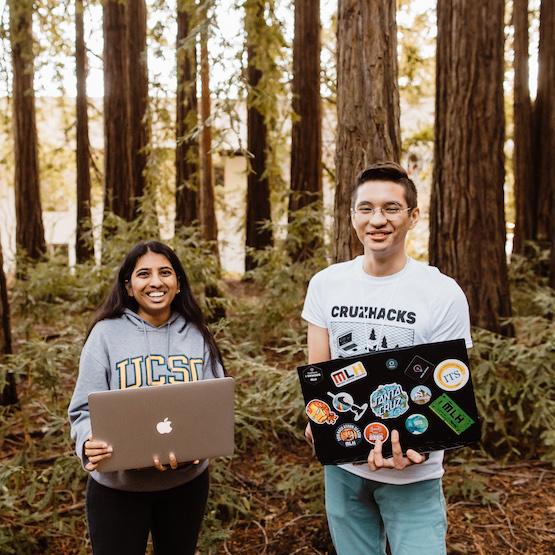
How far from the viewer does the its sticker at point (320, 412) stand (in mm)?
2482

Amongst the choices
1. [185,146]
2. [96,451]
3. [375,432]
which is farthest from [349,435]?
[185,146]

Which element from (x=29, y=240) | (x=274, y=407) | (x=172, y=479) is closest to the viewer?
(x=172, y=479)

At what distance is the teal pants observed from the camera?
2.52m

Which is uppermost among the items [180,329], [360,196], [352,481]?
[360,196]

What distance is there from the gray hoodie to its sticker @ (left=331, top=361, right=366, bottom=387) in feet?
2.14

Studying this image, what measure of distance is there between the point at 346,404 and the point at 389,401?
0.16m

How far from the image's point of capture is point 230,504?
4.43 m

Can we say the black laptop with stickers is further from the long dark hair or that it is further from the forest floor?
the forest floor

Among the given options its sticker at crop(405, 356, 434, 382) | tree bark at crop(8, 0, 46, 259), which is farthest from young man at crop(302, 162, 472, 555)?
tree bark at crop(8, 0, 46, 259)

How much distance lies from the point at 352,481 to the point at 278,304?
5.67 m

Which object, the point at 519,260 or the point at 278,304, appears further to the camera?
the point at 519,260

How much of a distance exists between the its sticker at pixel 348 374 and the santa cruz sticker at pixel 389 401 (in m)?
0.09

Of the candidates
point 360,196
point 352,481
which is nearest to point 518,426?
point 352,481

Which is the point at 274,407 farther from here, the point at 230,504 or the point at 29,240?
the point at 29,240
